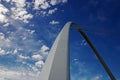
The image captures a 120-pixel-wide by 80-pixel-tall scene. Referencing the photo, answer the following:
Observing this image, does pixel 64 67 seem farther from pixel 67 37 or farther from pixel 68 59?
pixel 67 37

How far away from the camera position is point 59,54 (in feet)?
42.4

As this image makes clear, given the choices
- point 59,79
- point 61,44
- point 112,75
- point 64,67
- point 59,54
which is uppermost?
point 112,75

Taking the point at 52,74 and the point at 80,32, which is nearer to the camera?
the point at 52,74

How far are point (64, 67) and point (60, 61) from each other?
61cm

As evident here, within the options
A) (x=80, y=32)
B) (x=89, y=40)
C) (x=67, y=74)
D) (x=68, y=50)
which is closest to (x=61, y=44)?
(x=68, y=50)

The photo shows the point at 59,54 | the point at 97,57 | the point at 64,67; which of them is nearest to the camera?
the point at 64,67

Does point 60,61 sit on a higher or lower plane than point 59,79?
higher

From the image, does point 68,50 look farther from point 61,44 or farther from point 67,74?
point 67,74

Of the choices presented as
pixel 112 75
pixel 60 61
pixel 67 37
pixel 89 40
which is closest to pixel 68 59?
pixel 60 61

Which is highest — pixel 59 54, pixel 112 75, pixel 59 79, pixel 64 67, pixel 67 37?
pixel 112 75

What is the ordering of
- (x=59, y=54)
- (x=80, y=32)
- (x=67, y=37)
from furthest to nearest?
(x=80, y=32) → (x=67, y=37) → (x=59, y=54)

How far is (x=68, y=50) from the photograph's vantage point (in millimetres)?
13398

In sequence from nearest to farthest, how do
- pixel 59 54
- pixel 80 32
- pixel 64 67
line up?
pixel 64 67 → pixel 59 54 → pixel 80 32

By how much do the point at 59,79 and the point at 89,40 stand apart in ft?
62.3
